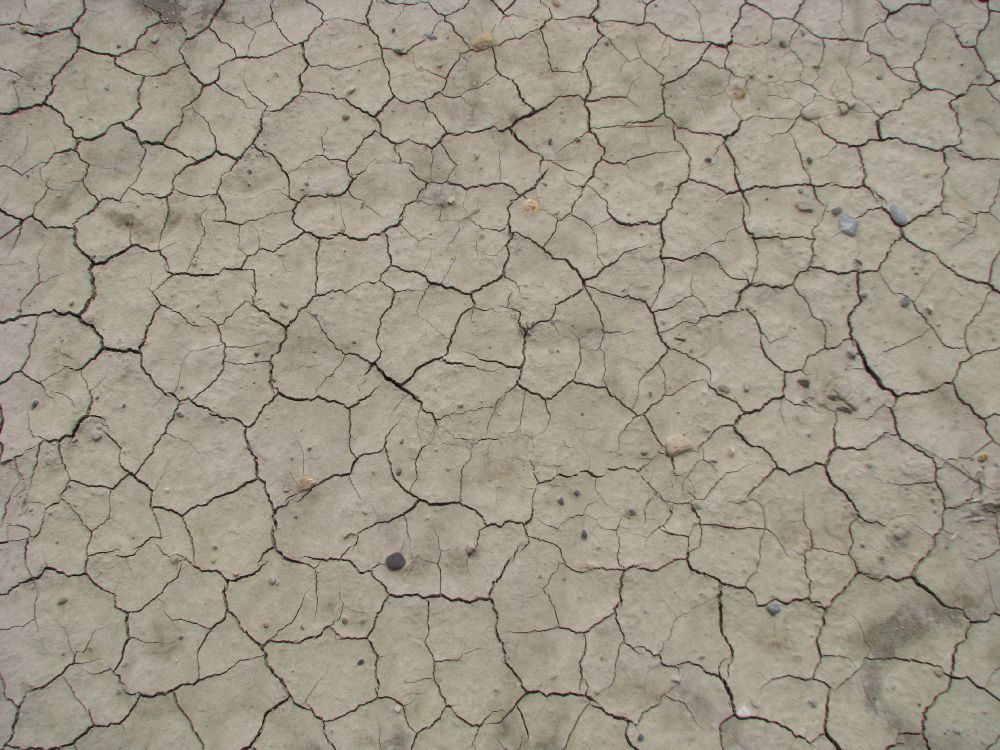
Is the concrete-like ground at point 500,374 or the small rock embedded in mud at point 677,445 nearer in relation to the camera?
the concrete-like ground at point 500,374

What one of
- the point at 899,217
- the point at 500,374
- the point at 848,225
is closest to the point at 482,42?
the point at 500,374

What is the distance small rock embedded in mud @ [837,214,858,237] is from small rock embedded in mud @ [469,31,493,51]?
5.29 ft

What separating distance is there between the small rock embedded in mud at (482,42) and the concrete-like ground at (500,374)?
1.7 inches

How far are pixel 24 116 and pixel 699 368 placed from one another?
9.57 ft

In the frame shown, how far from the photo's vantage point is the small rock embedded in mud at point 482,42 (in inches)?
122

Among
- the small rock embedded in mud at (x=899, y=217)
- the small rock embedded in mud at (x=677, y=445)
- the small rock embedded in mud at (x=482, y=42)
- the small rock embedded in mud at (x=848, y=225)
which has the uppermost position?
the small rock embedded in mud at (x=482, y=42)

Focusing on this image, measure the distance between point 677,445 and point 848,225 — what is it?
1.14 m

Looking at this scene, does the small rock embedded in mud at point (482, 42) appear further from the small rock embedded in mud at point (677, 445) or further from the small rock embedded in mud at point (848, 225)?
the small rock embedded in mud at point (677, 445)

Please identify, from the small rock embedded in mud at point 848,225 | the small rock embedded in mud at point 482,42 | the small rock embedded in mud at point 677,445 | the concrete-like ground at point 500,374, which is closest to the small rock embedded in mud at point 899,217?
the concrete-like ground at point 500,374

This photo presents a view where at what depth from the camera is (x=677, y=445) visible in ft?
8.65

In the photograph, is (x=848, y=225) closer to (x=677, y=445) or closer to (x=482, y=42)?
(x=677, y=445)

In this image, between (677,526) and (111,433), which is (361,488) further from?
(677,526)

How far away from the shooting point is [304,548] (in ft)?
8.39

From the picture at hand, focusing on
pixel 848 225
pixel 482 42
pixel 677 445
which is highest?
pixel 482 42
